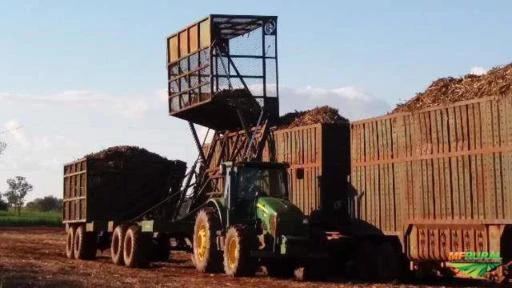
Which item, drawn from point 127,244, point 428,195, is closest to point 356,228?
point 428,195

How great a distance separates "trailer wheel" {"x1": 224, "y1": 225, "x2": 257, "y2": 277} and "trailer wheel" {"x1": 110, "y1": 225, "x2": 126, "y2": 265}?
19.8 ft

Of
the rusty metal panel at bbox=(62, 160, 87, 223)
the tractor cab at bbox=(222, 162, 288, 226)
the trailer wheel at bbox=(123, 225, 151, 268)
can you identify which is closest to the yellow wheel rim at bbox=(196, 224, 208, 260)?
the tractor cab at bbox=(222, 162, 288, 226)

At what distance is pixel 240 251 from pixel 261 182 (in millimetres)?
1976

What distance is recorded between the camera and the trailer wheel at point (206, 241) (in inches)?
724

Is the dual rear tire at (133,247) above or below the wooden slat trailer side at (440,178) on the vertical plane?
below

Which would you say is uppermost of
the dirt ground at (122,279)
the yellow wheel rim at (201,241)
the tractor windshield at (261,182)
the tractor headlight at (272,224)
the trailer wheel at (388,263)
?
the tractor windshield at (261,182)

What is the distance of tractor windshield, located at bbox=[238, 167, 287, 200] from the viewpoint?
18.5 m

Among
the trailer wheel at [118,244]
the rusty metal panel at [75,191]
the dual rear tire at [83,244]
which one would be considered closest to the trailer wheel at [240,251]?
the trailer wheel at [118,244]

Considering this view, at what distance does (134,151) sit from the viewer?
25.4 m

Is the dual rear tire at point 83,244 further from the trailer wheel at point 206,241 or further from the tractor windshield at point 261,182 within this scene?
the tractor windshield at point 261,182

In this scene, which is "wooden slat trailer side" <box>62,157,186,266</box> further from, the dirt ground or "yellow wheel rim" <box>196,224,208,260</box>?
"yellow wheel rim" <box>196,224,208,260</box>

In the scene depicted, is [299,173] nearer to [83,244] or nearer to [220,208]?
[220,208]

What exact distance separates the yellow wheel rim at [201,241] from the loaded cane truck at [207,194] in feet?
0.07

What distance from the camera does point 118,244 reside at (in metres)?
23.2
